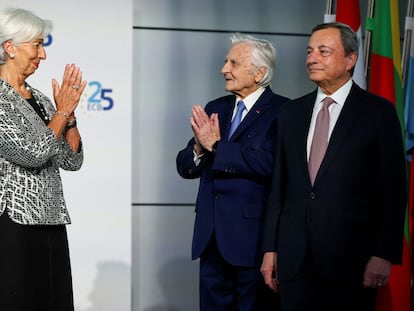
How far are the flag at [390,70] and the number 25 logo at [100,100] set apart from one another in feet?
4.76

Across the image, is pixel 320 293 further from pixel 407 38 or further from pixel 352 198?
pixel 407 38

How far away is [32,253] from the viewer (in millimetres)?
2992

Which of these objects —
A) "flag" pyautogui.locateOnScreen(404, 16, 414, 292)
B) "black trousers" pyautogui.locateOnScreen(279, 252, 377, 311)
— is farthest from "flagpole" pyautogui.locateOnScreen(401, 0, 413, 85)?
"black trousers" pyautogui.locateOnScreen(279, 252, 377, 311)

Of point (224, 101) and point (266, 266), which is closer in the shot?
point (266, 266)

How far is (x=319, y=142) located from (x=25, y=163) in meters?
1.12

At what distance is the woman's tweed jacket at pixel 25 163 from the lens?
286cm

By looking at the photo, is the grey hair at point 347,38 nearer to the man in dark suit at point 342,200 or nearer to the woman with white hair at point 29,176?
the man in dark suit at point 342,200

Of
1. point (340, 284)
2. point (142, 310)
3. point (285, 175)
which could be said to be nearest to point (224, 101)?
point (285, 175)

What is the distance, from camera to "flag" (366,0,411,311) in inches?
162

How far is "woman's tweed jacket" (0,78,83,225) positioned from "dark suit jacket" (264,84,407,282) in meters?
0.94

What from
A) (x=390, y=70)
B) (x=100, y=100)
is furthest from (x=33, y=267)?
(x=390, y=70)

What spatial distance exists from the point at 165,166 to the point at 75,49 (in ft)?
3.12

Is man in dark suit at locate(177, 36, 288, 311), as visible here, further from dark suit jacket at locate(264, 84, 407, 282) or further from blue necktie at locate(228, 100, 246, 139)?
dark suit jacket at locate(264, 84, 407, 282)

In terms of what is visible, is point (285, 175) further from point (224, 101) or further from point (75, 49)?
point (75, 49)
